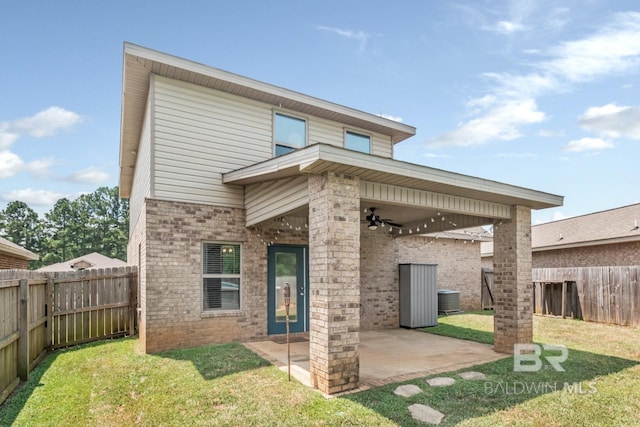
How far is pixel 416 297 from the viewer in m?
10.6

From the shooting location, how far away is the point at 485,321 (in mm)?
11570

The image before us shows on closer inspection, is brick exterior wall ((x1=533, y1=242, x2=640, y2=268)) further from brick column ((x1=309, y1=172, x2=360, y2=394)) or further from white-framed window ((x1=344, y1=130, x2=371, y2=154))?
brick column ((x1=309, y1=172, x2=360, y2=394))

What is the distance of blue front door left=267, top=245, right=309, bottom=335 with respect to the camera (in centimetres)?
856

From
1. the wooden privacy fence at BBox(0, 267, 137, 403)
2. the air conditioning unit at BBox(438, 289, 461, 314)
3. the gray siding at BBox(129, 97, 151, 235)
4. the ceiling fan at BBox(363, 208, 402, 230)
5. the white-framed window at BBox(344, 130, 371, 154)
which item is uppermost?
the white-framed window at BBox(344, 130, 371, 154)

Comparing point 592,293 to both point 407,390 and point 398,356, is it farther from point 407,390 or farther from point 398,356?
point 407,390

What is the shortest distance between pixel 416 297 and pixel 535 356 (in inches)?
155

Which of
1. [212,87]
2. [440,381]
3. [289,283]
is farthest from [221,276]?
[440,381]

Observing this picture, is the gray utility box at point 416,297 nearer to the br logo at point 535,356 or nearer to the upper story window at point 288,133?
the br logo at point 535,356

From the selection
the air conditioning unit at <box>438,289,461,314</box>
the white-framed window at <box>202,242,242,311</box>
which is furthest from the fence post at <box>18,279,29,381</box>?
the air conditioning unit at <box>438,289,461,314</box>

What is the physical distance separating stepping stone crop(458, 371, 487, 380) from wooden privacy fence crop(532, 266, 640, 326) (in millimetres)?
8082

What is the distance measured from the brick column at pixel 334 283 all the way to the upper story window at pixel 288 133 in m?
3.98

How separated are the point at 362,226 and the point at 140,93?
6490 mm

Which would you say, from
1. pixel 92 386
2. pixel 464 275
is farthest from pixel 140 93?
pixel 464 275

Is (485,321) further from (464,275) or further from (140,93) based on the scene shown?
(140,93)
